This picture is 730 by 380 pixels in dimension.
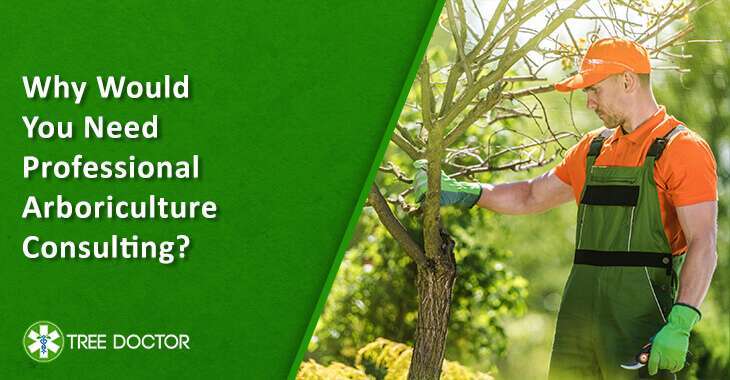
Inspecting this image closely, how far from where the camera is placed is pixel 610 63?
11.5ft

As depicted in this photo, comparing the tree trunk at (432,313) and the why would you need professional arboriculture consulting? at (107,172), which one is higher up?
the why would you need professional arboriculture consulting? at (107,172)

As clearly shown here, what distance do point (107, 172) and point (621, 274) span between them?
5.44 ft

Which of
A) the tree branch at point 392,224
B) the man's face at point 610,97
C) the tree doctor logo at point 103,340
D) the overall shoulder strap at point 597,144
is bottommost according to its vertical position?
the tree doctor logo at point 103,340

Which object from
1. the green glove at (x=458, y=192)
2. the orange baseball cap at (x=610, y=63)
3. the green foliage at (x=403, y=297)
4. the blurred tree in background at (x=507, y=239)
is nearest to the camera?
the orange baseball cap at (x=610, y=63)

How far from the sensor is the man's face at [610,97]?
140 inches

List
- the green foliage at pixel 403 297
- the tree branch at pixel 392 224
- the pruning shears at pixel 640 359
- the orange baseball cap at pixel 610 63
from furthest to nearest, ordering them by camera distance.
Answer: the green foliage at pixel 403 297, the tree branch at pixel 392 224, the orange baseball cap at pixel 610 63, the pruning shears at pixel 640 359

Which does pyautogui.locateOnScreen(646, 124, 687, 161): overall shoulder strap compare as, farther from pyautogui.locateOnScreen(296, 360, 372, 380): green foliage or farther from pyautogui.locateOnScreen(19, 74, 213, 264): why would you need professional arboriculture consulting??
pyautogui.locateOnScreen(296, 360, 372, 380): green foliage

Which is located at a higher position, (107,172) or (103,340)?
(107,172)

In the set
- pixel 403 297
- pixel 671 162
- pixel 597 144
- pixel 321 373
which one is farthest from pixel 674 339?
pixel 403 297

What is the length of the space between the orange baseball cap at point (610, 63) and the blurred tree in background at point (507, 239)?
14 centimetres

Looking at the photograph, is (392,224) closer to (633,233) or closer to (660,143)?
(633,233)

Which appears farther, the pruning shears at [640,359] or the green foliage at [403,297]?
the green foliage at [403,297]

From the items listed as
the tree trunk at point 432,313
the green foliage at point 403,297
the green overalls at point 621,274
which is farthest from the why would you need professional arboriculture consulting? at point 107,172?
the green foliage at point 403,297

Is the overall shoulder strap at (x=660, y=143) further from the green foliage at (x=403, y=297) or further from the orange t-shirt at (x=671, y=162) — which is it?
the green foliage at (x=403, y=297)
